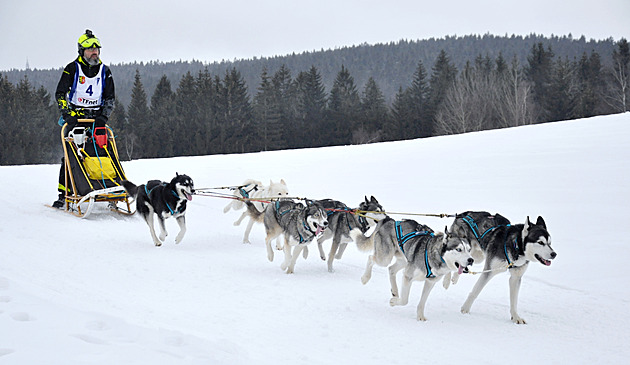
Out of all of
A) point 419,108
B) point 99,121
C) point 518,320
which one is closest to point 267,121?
point 419,108

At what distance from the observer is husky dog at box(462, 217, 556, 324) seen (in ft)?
14.0

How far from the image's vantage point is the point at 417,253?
15.0 feet

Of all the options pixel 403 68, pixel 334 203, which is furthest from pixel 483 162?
pixel 403 68

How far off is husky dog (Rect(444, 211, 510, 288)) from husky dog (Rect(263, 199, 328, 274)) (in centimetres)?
141

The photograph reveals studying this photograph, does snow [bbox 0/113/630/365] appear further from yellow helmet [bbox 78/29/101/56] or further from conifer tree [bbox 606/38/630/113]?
conifer tree [bbox 606/38/630/113]

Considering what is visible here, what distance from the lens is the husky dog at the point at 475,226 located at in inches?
202

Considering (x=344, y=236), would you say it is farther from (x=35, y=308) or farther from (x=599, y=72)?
(x=599, y=72)

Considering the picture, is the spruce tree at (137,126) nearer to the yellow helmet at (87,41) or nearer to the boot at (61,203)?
the boot at (61,203)

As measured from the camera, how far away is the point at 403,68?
9794 cm

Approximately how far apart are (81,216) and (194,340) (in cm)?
571

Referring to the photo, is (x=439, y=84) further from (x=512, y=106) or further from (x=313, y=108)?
(x=512, y=106)

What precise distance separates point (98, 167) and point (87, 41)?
1.91m

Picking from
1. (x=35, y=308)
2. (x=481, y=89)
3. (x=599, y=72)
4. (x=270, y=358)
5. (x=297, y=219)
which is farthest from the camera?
(x=599, y=72)

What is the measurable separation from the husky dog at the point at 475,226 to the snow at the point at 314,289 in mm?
398
